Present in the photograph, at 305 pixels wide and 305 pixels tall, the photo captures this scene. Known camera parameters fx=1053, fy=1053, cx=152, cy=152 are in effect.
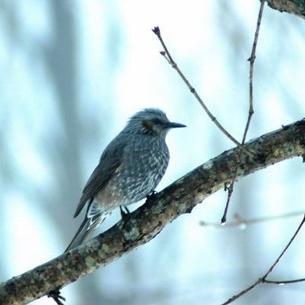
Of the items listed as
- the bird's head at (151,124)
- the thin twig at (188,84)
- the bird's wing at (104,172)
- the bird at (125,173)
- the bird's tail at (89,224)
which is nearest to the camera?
the thin twig at (188,84)

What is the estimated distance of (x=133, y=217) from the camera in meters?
4.96

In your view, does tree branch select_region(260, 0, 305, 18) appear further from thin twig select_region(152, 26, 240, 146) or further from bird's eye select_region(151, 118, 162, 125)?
bird's eye select_region(151, 118, 162, 125)

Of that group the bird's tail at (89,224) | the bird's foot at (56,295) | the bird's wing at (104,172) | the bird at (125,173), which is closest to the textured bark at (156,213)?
the bird's foot at (56,295)

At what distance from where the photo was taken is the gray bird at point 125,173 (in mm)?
6477

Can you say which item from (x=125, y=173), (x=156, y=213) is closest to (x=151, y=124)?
(x=125, y=173)

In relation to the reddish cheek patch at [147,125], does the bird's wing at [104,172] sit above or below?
below

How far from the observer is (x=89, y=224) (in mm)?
6406

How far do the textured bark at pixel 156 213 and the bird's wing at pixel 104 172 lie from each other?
160 centimetres

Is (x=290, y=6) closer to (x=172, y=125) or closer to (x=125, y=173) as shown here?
(x=125, y=173)

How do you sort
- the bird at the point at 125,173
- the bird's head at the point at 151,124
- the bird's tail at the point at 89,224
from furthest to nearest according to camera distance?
the bird's head at the point at 151,124, the bird at the point at 125,173, the bird's tail at the point at 89,224

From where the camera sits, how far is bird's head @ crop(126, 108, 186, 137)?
277 inches

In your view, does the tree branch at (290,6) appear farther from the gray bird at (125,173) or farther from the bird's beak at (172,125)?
the bird's beak at (172,125)

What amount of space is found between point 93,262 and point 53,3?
29.6 feet

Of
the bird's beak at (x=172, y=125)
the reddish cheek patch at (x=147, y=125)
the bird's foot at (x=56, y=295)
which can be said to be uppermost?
the reddish cheek patch at (x=147, y=125)
